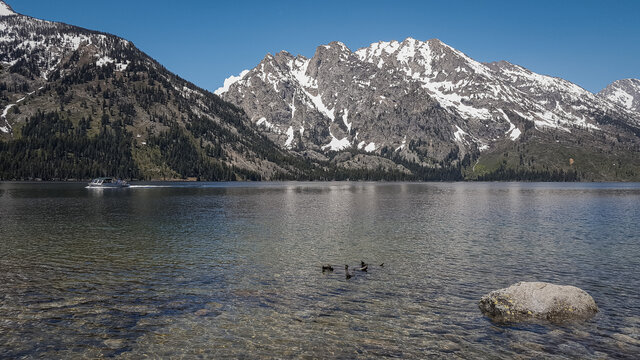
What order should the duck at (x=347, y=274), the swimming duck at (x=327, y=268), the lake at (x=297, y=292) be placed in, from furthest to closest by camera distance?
1. the swimming duck at (x=327, y=268)
2. the duck at (x=347, y=274)
3. the lake at (x=297, y=292)

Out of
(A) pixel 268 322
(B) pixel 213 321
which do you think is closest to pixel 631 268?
(A) pixel 268 322

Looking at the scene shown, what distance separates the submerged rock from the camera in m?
23.9

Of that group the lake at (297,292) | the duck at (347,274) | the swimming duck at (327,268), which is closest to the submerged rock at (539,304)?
the lake at (297,292)

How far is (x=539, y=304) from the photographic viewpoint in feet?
79.9

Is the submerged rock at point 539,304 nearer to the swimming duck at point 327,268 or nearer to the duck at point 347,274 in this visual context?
the duck at point 347,274

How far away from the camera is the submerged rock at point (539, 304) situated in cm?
2388

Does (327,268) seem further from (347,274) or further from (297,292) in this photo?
(297,292)

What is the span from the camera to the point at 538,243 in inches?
2051

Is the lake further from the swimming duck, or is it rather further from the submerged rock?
the swimming duck

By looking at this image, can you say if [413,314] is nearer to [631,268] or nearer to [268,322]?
[268,322]

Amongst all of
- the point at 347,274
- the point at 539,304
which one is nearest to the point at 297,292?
the point at 347,274

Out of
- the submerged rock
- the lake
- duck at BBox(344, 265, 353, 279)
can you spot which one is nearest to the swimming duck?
the lake

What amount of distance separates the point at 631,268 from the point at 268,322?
115 feet

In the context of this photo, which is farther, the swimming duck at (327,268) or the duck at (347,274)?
the swimming duck at (327,268)
